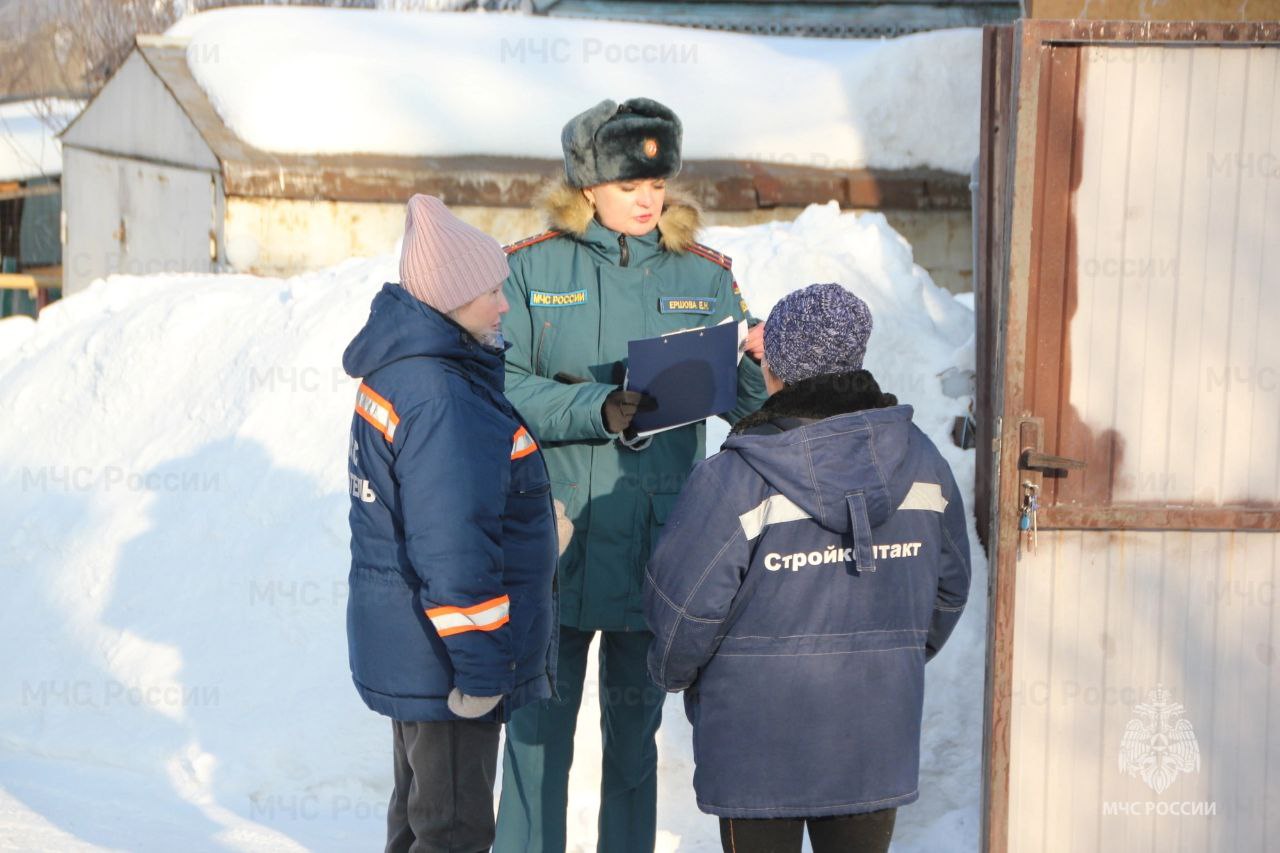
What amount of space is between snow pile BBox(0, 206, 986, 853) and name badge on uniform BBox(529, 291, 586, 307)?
1.97m

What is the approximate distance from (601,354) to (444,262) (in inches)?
27.3

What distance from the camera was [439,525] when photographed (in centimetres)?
287

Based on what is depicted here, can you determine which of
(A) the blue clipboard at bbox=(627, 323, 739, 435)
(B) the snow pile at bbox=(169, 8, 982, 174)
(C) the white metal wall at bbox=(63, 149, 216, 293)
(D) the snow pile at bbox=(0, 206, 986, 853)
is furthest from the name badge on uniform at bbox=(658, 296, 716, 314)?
(C) the white metal wall at bbox=(63, 149, 216, 293)

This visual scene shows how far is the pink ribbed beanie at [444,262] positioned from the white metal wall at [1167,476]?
1646 mm

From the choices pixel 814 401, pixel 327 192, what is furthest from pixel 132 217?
pixel 814 401

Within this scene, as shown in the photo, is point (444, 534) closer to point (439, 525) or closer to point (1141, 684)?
point (439, 525)

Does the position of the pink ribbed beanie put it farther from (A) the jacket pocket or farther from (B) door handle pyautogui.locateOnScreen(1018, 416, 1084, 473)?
(B) door handle pyautogui.locateOnScreen(1018, 416, 1084, 473)

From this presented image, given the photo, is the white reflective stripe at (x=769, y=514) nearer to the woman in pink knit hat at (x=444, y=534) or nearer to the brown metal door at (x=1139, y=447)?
the woman in pink knit hat at (x=444, y=534)

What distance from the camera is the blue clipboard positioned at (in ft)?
11.0

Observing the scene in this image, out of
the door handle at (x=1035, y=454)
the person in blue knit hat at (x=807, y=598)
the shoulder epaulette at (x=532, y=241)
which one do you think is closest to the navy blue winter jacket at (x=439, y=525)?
the person in blue knit hat at (x=807, y=598)

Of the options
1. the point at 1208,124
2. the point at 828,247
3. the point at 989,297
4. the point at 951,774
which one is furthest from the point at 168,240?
the point at 1208,124

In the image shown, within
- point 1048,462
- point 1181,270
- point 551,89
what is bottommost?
point 1048,462

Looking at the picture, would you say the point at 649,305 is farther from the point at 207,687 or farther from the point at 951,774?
the point at 207,687

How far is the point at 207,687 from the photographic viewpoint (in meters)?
5.56
